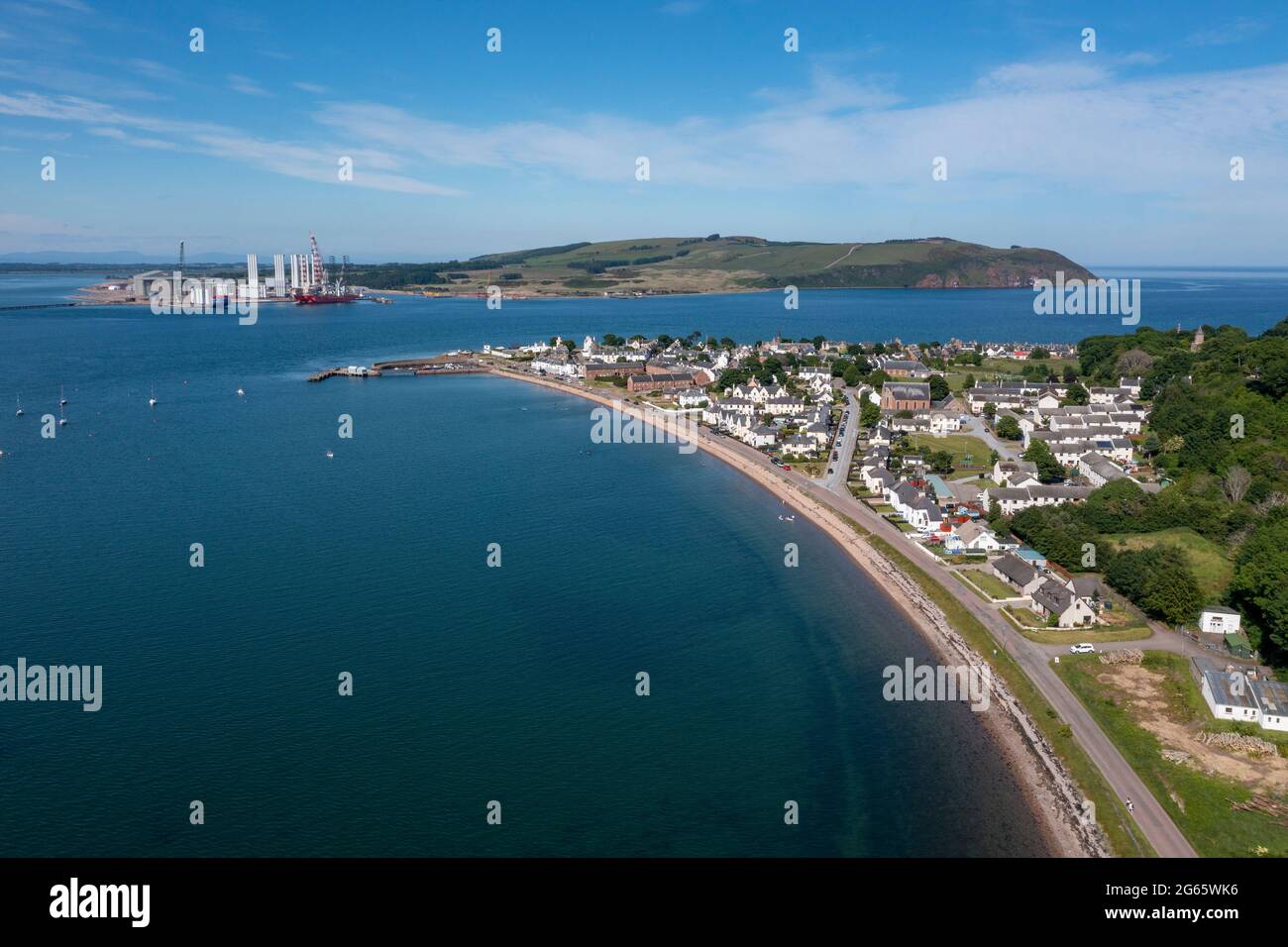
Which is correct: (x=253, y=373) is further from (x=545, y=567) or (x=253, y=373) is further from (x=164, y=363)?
(x=545, y=567)

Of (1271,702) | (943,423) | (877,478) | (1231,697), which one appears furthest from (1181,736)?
(943,423)

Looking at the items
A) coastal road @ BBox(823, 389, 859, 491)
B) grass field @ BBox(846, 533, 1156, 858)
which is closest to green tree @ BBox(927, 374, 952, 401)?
coastal road @ BBox(823, 389, 859, 491)

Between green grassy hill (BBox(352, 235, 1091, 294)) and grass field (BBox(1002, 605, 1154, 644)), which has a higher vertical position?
green grassy hill (BBox(352, 235, 1091, 294))

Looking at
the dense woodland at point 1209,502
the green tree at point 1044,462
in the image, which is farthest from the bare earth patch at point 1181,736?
the green tree at point 1044,462

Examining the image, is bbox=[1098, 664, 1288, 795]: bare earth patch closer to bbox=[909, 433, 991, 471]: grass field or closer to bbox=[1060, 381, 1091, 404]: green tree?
bbox=[909, 433, 991, 471]: grass field

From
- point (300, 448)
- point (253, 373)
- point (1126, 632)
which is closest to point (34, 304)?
point (253, 373)

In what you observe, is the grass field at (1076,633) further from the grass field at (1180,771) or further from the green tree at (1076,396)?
the green tree at (1076,396)
